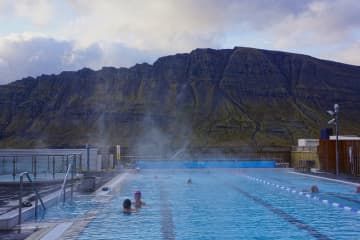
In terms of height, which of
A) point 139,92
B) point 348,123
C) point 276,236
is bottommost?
point 276,236

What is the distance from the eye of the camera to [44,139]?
91938mm

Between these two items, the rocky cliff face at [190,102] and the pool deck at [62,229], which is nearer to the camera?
the pool deck at [62,229]

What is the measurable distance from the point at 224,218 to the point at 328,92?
105432mm

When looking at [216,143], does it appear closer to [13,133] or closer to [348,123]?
[348,123]

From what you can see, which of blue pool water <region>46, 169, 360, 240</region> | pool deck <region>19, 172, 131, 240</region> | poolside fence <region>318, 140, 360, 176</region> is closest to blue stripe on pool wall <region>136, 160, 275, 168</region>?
poolside fence <region>318, 140, 360, 176</region>

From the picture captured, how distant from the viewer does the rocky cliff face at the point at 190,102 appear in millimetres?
91000

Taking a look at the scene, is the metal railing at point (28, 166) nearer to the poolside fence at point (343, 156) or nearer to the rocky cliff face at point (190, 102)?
the poolside fence at point (343, 156)

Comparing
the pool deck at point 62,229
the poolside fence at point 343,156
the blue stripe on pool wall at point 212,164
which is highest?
the poolside fence at point 343,156

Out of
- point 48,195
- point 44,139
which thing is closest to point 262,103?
point 44,139

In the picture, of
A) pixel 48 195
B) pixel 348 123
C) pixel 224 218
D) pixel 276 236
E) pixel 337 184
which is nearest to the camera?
pixel 276 236

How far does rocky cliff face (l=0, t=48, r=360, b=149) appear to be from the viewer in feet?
299

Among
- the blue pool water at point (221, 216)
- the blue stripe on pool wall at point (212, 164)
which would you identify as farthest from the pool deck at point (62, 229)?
the blue stripe on pool wall at point (212, 164)

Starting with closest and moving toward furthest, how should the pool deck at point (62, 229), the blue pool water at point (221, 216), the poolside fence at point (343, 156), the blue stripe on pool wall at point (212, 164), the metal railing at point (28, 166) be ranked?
the pool deck at point (62, 229) < the blue pool water at point (221, 216) < the poolside fence at point (343, 156) < the metal railing at point (28, 166) < the blue stripe on pool wall at point (212, 164)

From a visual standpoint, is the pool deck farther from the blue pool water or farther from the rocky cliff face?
the rocky cliff face
